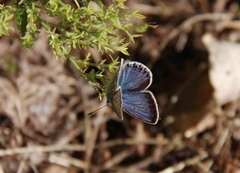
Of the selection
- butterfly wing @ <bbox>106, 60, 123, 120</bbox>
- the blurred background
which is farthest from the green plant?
the blurred background

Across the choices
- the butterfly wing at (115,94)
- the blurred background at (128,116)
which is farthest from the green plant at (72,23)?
the blurred background at (128,116)

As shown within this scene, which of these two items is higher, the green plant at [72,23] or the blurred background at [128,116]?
the green plant at [72,23]

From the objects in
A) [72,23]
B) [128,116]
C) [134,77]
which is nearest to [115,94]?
[134,77]

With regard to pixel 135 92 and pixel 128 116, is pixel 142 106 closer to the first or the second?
pixel 135 92

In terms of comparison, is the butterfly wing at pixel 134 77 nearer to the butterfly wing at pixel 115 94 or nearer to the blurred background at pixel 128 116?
the butterfly wing at pixel 115 94

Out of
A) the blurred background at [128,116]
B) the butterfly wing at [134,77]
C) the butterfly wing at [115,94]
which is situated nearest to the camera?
the butterfly wing at [115,94]

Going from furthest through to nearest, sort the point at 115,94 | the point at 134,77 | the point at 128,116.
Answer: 1. the point at 128,116
2. the point at 134,77
3. the point at 115,94

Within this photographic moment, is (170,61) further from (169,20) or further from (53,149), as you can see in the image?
(53,149)
